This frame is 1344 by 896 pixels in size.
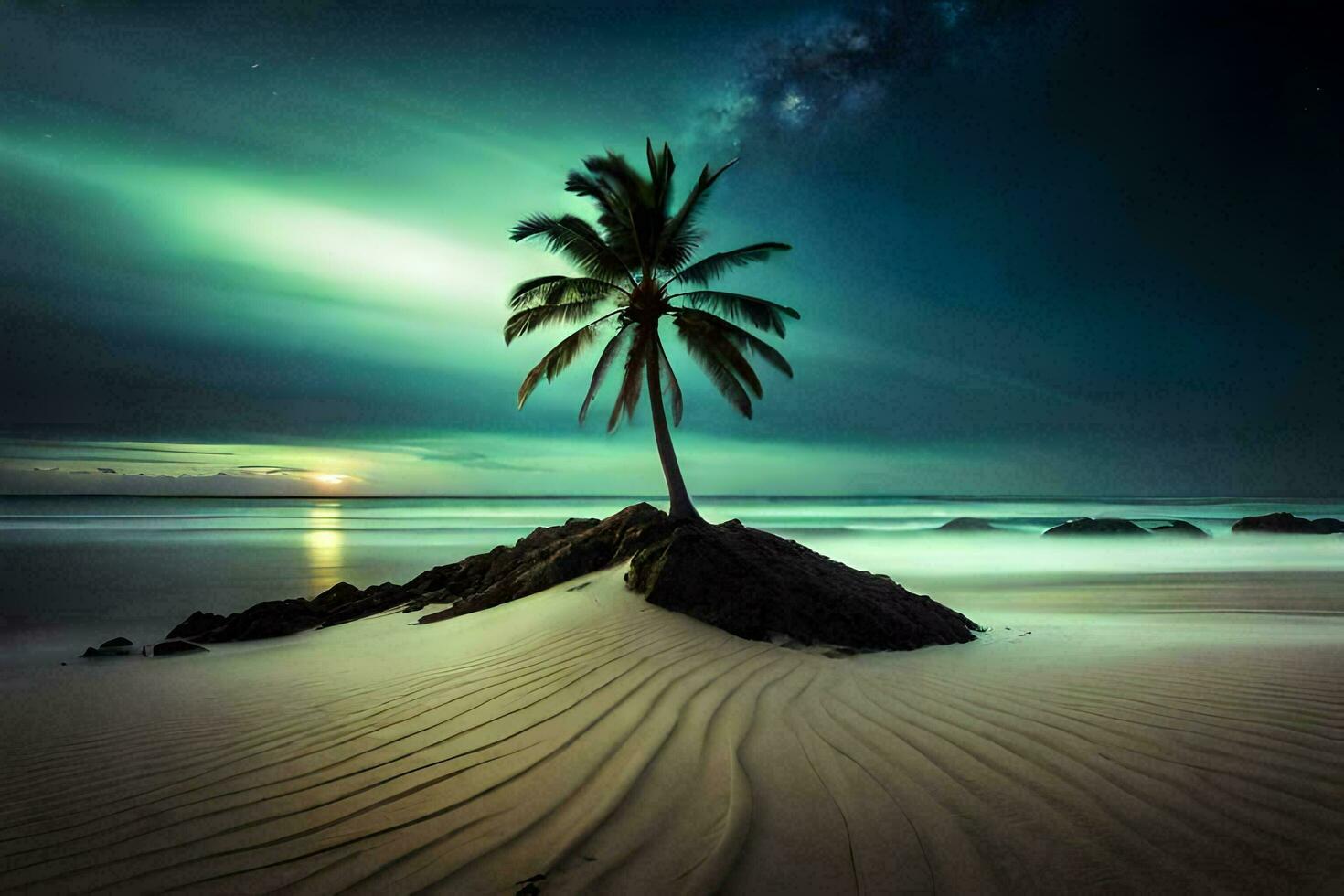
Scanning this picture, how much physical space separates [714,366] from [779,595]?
7.13 m

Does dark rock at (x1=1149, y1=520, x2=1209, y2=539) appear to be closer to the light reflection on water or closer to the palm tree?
the palm tree

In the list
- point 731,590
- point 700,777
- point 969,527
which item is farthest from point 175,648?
point 969,527

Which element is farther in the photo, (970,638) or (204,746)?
(970,638)

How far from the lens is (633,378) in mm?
11789

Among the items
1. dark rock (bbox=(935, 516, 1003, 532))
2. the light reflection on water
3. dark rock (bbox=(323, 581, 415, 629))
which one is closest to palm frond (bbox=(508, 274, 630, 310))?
dark rock (bbox=(323, 581, 415, 629))

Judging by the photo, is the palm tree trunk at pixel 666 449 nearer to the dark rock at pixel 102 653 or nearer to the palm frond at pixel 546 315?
the palm frond at pixel 546 315

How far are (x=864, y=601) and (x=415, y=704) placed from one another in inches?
153

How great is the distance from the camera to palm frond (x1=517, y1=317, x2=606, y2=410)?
39.6 feet

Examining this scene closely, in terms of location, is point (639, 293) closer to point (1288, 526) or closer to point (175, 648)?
point (175, 648)

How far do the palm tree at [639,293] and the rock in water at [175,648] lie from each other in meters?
6.47

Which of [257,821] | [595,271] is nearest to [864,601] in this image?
[257,821]

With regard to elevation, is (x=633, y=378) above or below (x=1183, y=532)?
above

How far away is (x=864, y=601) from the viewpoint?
5.58 metres

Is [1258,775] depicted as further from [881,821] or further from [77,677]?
[77,677]
